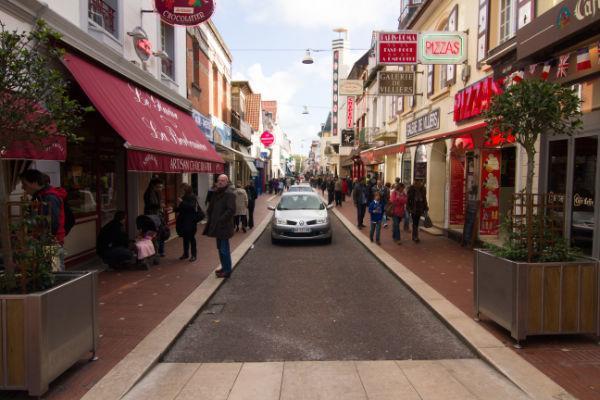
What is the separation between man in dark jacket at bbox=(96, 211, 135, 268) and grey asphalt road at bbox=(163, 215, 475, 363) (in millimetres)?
2023

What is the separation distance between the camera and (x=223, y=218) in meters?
7.47

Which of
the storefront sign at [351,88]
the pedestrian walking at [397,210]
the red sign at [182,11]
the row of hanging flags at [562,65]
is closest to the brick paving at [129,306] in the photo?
the pedestrian walking at [397,210]

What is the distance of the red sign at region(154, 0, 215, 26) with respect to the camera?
937cm

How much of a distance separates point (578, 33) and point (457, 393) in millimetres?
5630

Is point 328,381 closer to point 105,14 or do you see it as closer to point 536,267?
point 536,267

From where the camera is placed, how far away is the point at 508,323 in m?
4.54

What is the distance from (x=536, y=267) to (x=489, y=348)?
37.2 inches

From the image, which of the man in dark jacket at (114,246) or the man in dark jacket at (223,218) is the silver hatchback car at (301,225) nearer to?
the man in dark jacket at (223,218)

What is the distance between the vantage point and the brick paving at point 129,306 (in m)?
3.72

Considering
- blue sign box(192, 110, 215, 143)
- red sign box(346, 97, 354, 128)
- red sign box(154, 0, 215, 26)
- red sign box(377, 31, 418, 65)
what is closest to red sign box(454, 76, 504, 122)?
red sign box(377, 31, 418, 65)

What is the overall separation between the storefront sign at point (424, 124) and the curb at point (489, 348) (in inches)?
312

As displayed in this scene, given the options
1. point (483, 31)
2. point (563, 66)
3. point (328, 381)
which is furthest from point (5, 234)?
point (483, 31)

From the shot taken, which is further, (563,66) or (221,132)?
(221,132)

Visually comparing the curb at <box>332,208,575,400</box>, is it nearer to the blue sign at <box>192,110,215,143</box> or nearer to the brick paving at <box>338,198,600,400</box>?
the brick paving at <box>338,198,600,400</box>
